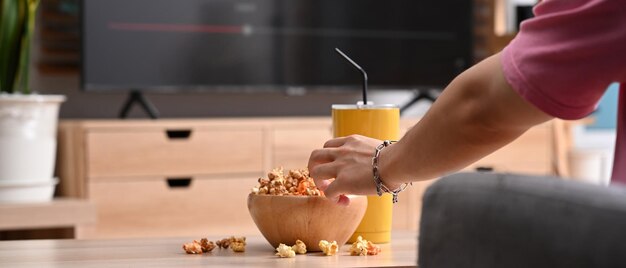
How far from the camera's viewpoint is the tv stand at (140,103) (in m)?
3.70

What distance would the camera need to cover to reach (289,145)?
12.2ft

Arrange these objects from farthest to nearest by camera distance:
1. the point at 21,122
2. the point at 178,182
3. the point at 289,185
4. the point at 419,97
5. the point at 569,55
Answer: the point at 419,97, the point at 178,182, the point at 21,122, the point at 289,185, the point at 569,55

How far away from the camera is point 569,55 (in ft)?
2.57

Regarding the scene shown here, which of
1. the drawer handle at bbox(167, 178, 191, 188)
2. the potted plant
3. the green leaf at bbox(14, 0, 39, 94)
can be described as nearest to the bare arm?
the potted plant

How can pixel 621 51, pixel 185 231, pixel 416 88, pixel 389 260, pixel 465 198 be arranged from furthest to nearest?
pixel 416 88, pixel 185 231, pixel 389 260, pixel 621 51, pixel 465 198

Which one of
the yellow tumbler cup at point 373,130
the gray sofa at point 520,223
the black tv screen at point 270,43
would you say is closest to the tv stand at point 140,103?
the black tv screen at point 270,43

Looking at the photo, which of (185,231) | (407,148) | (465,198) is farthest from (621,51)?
(185,231)

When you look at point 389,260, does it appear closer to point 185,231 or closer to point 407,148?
point 407,148

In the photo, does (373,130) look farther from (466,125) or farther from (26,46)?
(26,46)

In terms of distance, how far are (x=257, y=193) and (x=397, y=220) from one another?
2.54 metres

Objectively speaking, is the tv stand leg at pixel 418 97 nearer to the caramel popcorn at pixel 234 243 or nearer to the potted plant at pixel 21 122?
the potted plant at pixel 21 122

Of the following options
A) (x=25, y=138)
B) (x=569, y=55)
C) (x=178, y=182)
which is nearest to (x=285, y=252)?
(x=569, y=55)

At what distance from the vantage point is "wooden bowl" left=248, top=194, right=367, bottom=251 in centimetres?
129

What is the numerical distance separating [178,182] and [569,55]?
299 cm
